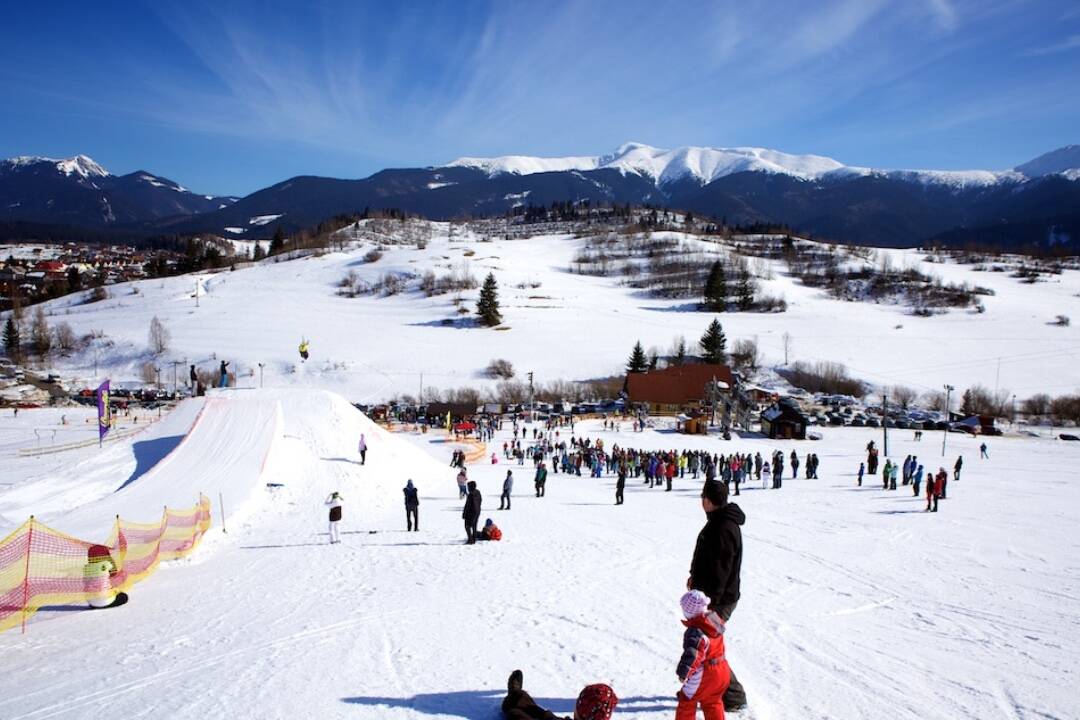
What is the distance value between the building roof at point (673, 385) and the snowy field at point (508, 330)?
13700 mm

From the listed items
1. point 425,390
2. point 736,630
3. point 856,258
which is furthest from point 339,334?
point 856,258

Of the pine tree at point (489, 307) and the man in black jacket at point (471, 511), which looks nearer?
the man in black jacket at point (471, 511)

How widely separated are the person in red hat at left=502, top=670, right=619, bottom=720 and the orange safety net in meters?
6.46

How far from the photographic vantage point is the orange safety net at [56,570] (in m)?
7.54

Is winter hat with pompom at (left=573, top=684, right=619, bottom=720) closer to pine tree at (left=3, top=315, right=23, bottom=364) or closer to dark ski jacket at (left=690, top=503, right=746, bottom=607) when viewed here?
dark ski jacket at (left=690, top=503, right=746, bottom=607)

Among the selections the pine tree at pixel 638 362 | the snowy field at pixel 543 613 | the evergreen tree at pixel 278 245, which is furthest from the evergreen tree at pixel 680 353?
the evergreen tree at pixel 278 245

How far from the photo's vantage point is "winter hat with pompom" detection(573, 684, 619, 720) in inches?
173

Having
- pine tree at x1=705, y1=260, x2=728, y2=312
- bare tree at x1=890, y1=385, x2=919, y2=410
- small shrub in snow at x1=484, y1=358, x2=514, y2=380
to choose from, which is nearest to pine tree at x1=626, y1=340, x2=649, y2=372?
small shrub in snow at x1=484, y1=358, x2=514, y2=380

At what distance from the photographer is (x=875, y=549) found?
11.6 metres

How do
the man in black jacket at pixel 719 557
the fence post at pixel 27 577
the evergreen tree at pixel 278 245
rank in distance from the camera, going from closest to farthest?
the man in black jacket at pixel 719 557, the fence post at pixel 27 577, the evergreen tree at pixel 278 245

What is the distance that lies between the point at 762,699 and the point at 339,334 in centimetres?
8200

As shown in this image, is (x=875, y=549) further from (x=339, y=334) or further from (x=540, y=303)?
(x=540, y=303)

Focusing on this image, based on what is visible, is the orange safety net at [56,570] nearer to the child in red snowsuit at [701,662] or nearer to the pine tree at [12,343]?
the child in red snowsuit at [701,662]

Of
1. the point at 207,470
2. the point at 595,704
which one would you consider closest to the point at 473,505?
the point at 595,704
